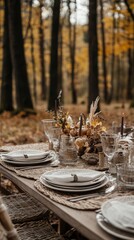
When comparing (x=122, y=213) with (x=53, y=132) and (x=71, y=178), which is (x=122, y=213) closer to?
(x=71, y=178)

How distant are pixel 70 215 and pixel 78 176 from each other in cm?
41

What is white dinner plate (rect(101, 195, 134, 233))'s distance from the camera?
55.1 inches

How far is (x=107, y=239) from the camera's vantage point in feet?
4.42

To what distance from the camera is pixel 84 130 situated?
261 centimetres

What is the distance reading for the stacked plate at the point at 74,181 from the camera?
6.16 ft

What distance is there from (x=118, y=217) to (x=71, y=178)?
1.74 ft

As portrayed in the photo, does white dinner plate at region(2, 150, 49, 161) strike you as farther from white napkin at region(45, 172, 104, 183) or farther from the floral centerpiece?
white napkin at region(45, 172, 104, 183)

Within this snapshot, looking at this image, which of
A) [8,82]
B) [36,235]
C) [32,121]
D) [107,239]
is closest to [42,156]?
[36,235]

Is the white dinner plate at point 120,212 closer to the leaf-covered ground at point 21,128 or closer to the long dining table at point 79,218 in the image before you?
the long dining table at point 79,218

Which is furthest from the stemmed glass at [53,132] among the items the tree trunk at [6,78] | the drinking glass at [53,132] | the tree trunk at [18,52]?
the tree trunk at [6,78]

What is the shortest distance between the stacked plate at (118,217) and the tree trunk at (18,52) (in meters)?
8.56

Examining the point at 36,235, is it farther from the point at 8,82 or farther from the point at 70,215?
the point at 8,82

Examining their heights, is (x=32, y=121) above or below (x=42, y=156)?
below

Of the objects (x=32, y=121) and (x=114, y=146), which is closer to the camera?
(x=114, y=146)
